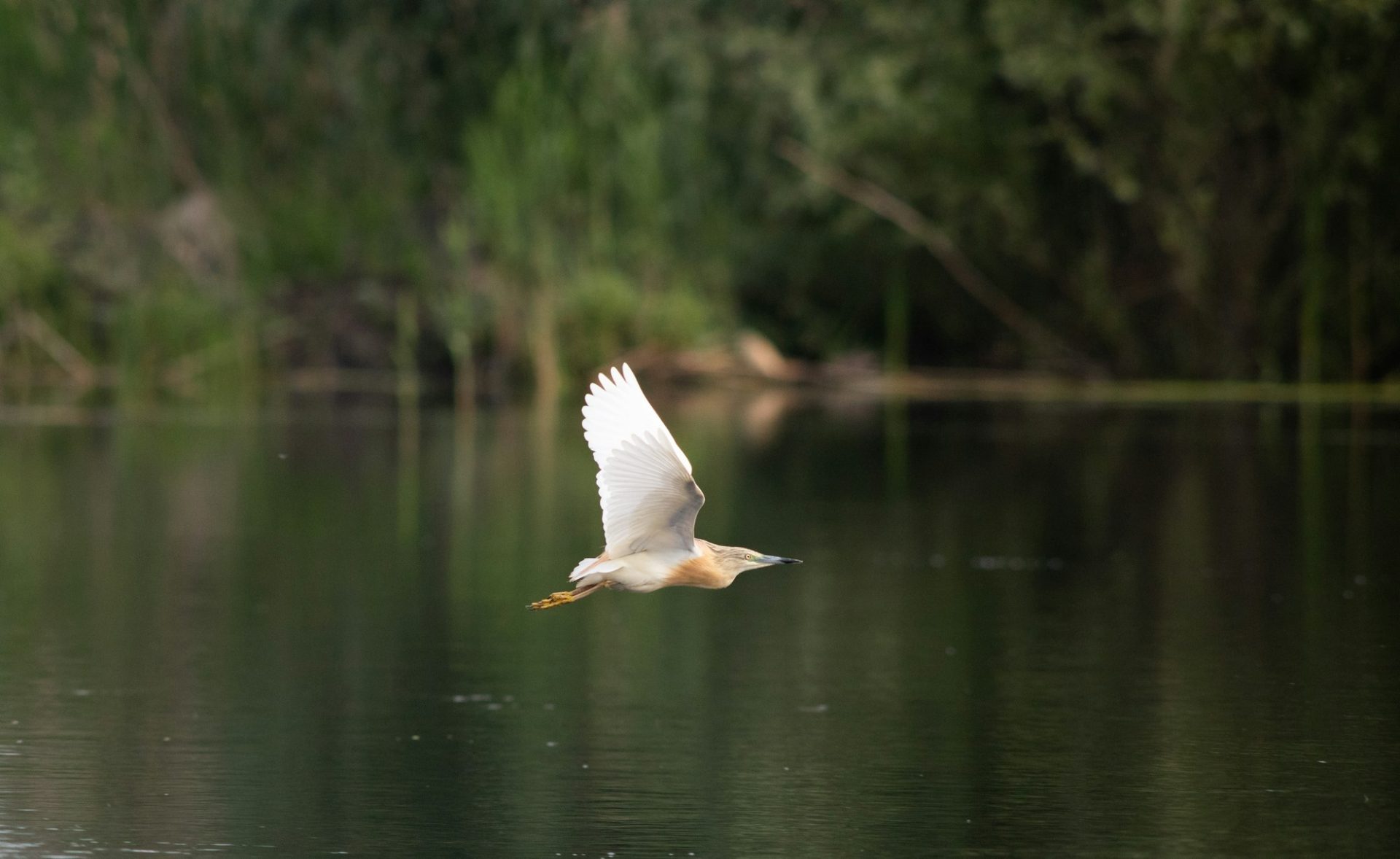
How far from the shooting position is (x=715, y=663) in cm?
1202

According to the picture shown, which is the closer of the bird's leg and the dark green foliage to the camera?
the bird's leg

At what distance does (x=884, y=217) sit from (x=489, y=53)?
632cm

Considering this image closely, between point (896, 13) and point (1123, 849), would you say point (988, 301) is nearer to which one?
point (896, 13)

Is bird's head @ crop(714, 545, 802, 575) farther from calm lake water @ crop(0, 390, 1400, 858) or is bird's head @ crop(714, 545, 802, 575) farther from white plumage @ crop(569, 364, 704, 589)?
calm lake water @ crop(0, 390, 1400, 858)

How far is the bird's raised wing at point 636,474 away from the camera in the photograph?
8227 millimetres

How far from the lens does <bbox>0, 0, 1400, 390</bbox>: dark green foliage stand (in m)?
31.5

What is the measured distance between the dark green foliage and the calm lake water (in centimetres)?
964

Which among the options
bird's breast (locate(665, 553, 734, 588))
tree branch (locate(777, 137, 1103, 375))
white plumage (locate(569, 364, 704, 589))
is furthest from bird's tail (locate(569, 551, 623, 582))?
tree branch (locate(777, 137, 1103, 375))

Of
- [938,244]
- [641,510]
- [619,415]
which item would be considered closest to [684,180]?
[938,244]

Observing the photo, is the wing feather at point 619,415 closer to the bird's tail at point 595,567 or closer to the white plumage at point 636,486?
the white plumage at point 636,486

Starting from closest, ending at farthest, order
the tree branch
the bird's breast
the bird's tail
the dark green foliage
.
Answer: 1. the bird's tail
2. the bird's breast
3. the dark green foliage
4. the tree branch

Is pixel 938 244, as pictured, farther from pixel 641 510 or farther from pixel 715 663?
pixel 641 510

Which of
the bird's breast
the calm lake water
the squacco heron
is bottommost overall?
the calm lake water

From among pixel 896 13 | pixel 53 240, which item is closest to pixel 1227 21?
pixel 896 13
